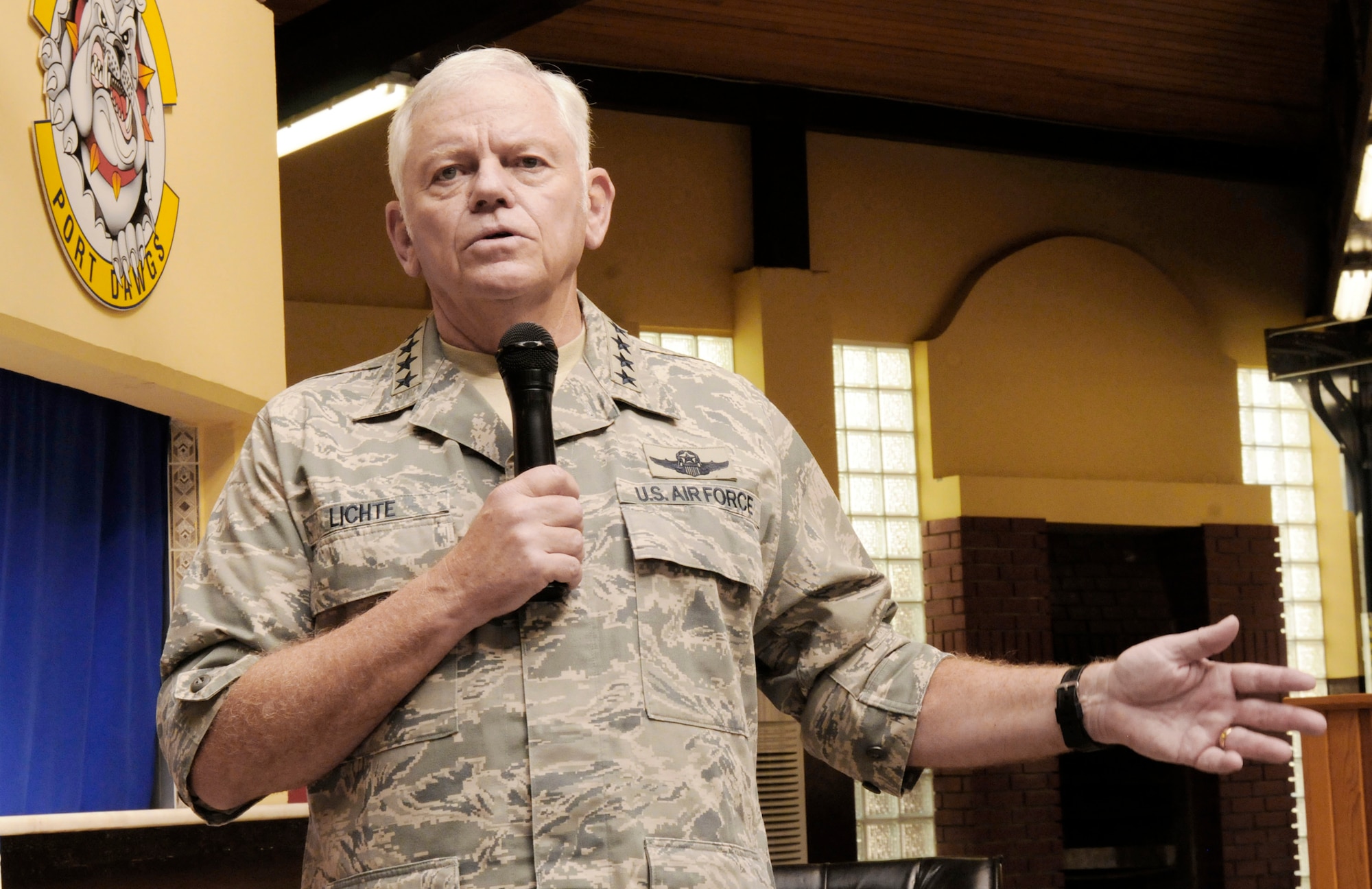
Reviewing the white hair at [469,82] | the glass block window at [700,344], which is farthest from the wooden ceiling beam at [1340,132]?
the white hair at [469,82]

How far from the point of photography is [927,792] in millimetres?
7945

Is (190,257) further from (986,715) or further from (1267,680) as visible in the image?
(1267,680)

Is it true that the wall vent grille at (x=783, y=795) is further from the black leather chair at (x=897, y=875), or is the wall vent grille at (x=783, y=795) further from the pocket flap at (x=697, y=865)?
the pocket flap at (x=697, y=865)

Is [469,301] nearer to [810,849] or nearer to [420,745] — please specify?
[420,745]

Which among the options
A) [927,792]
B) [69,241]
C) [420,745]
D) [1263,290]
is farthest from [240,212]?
[1263,290]

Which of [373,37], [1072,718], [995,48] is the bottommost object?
[1072,718]

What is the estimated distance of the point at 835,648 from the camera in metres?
1.57

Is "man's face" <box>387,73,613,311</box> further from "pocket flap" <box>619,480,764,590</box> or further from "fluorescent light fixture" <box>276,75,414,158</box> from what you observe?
"fluorescent light fixture" <box>276,75,414,158</box>

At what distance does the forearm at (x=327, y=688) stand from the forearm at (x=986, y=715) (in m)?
0.51

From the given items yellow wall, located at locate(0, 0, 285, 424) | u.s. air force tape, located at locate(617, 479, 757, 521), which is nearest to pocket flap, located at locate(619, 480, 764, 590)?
u.s. air force tape, located at locate(617, 479, 757, 521)

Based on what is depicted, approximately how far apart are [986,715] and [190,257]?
9.09ft

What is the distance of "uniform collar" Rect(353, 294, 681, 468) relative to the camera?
148 centimetres

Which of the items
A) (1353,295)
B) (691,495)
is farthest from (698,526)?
(1353,295)

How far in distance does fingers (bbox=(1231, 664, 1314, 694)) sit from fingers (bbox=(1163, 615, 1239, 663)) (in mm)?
26
